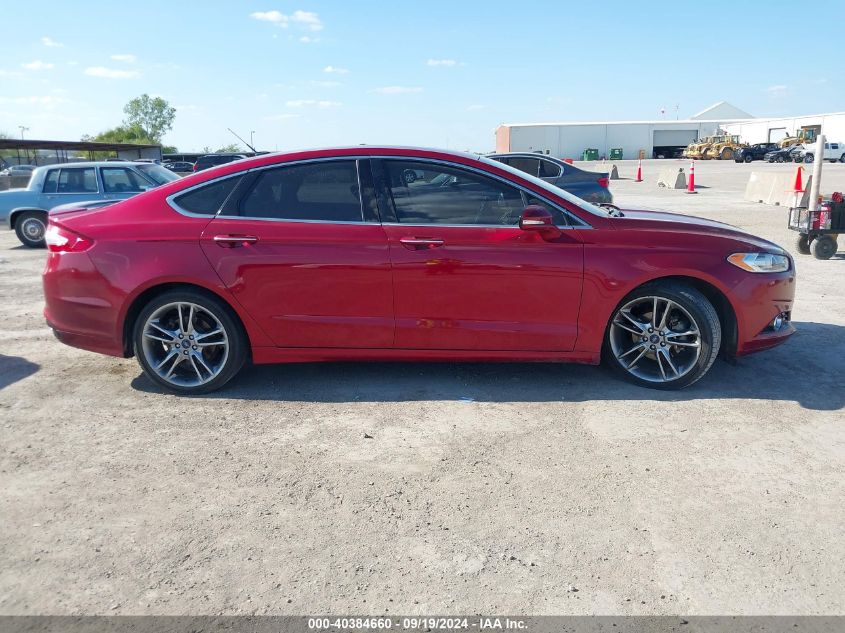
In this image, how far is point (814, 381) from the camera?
4879mm

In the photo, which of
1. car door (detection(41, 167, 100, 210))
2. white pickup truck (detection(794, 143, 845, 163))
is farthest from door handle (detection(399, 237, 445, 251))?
white pickup truck (detection(794, 143, 845, 163))

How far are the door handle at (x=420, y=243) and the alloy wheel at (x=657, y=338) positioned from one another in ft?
4.34

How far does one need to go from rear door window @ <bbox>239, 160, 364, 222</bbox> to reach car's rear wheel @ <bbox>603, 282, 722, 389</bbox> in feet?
6.58

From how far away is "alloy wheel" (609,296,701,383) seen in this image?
4.62 m

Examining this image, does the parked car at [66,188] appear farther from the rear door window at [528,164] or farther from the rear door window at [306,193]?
the rear door window at [306,193]

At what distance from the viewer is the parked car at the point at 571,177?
40.0ft

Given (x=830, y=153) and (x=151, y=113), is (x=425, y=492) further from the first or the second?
(x=151, y=113)

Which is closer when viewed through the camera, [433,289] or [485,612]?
[485,612]

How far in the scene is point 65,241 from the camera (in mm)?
4680

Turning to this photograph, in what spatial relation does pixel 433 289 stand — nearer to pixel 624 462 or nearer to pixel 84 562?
pixel 624 462

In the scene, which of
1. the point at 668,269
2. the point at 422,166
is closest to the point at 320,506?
the point at 422,166

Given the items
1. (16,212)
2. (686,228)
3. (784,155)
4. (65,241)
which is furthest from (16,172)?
(784,155)

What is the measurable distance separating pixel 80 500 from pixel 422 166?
9.39ft

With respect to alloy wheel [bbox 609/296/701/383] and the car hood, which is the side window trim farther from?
alloy wheel [bbox 609/296/701/383]
